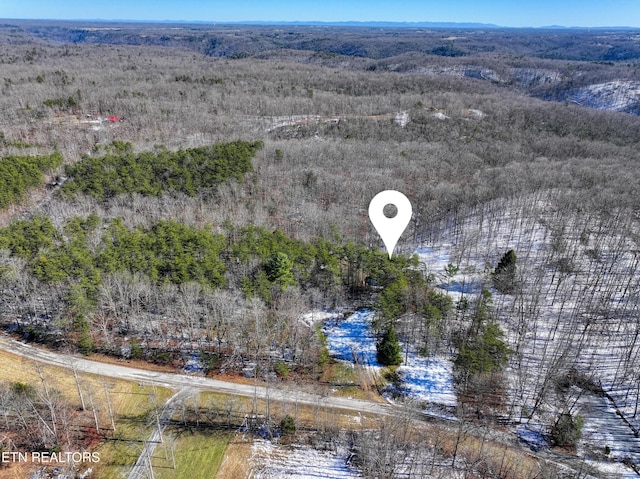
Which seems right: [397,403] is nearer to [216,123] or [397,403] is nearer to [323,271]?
[323,271]

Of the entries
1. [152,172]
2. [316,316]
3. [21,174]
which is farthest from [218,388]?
[21,174]

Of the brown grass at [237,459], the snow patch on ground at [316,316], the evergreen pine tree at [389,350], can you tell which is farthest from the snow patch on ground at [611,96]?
the brown grass at [237,459]

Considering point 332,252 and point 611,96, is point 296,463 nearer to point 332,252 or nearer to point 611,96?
point 332,252

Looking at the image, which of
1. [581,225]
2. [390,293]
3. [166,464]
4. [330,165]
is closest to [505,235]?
[581,225]

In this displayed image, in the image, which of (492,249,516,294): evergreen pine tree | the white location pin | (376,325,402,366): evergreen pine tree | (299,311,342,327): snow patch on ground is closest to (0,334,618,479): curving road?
(376,325,402,366): evergreen pine tree

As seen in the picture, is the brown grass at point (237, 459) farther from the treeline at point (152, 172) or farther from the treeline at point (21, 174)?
the treeline at point (21, 174)

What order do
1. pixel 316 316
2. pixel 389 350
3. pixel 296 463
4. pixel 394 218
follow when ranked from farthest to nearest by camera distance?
pixel 316 316 → pixel 394 218 → pixel 389 350 → pixel 296 463

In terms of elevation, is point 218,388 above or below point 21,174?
below
